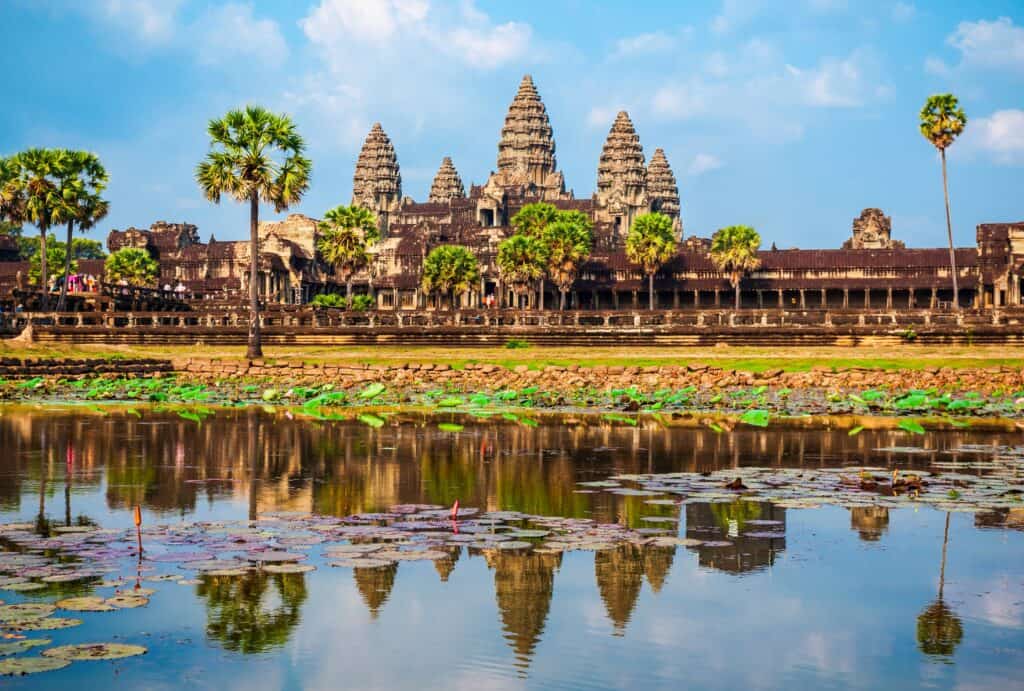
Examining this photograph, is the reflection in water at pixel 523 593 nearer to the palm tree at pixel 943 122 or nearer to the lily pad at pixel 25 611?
the lily pad at pixel 25 611

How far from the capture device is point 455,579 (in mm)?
12977

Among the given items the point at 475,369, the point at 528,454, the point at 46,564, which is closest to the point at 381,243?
the point at 475,369

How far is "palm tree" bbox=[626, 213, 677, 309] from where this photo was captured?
12325 cm

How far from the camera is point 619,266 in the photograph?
134 meters

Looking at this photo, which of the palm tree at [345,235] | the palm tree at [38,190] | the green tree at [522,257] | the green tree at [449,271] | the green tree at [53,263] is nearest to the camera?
the palm tree at [38,190]

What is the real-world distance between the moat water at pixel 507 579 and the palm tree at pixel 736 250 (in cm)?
10055

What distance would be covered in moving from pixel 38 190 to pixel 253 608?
206 feet

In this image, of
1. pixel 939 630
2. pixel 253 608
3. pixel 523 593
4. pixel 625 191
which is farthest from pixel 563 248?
pixel 939 630

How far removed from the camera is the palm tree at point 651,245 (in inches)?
4852

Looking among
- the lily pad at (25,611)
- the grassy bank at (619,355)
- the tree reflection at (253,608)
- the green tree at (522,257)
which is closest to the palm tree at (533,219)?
the green tree at (522,257)

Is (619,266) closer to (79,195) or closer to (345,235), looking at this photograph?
(345,235)

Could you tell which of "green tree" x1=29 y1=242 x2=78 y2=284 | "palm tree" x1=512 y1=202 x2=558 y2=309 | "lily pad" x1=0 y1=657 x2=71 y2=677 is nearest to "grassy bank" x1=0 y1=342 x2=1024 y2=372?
"lily pad" x1=0 y1=657 x2=71 y2=677

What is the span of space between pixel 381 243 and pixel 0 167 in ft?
278

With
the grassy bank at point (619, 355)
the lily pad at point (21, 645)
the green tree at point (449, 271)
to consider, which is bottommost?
the lily pad at point (21, 645)
